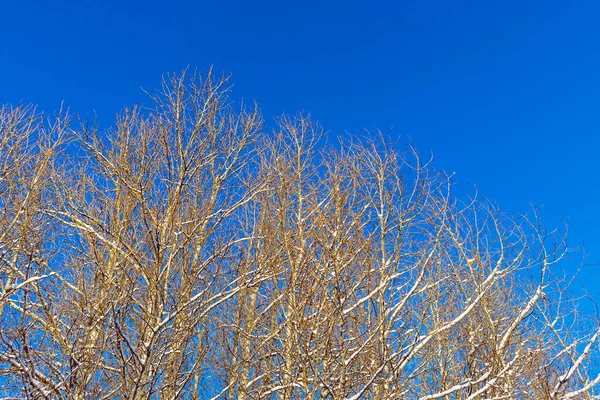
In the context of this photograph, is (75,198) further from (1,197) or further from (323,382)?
(323,382)

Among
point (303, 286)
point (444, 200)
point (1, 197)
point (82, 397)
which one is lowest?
point (82, 397)

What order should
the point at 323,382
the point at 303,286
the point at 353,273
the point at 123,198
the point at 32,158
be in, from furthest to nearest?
Answer: the point at 32,158
the point at 123,198
the point at 353,273
the point at 303,286
the point at 323,382

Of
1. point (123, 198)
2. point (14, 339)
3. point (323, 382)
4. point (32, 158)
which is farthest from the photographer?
point (32, 158)

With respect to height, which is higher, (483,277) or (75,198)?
(75,198)

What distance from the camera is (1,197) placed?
6375 mm

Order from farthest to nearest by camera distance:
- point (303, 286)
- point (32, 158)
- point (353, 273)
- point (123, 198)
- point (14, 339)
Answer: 1. point (32, 158)
2. point (123, 198)
3. point (353, 273)
4. point (303, 286)
5. point (14, 339)

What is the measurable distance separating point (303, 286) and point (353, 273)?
0.72 m

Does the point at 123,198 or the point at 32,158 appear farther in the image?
the point at 32,158

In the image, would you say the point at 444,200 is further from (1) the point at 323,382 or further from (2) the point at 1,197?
(2) the point at 1,197

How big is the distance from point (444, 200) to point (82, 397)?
4.60m

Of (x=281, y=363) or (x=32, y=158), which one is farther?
(x=32, y=158)

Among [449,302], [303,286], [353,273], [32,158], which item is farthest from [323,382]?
[32,158]

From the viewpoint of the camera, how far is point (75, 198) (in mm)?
7309

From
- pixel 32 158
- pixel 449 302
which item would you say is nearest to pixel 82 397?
pixel 32 158
